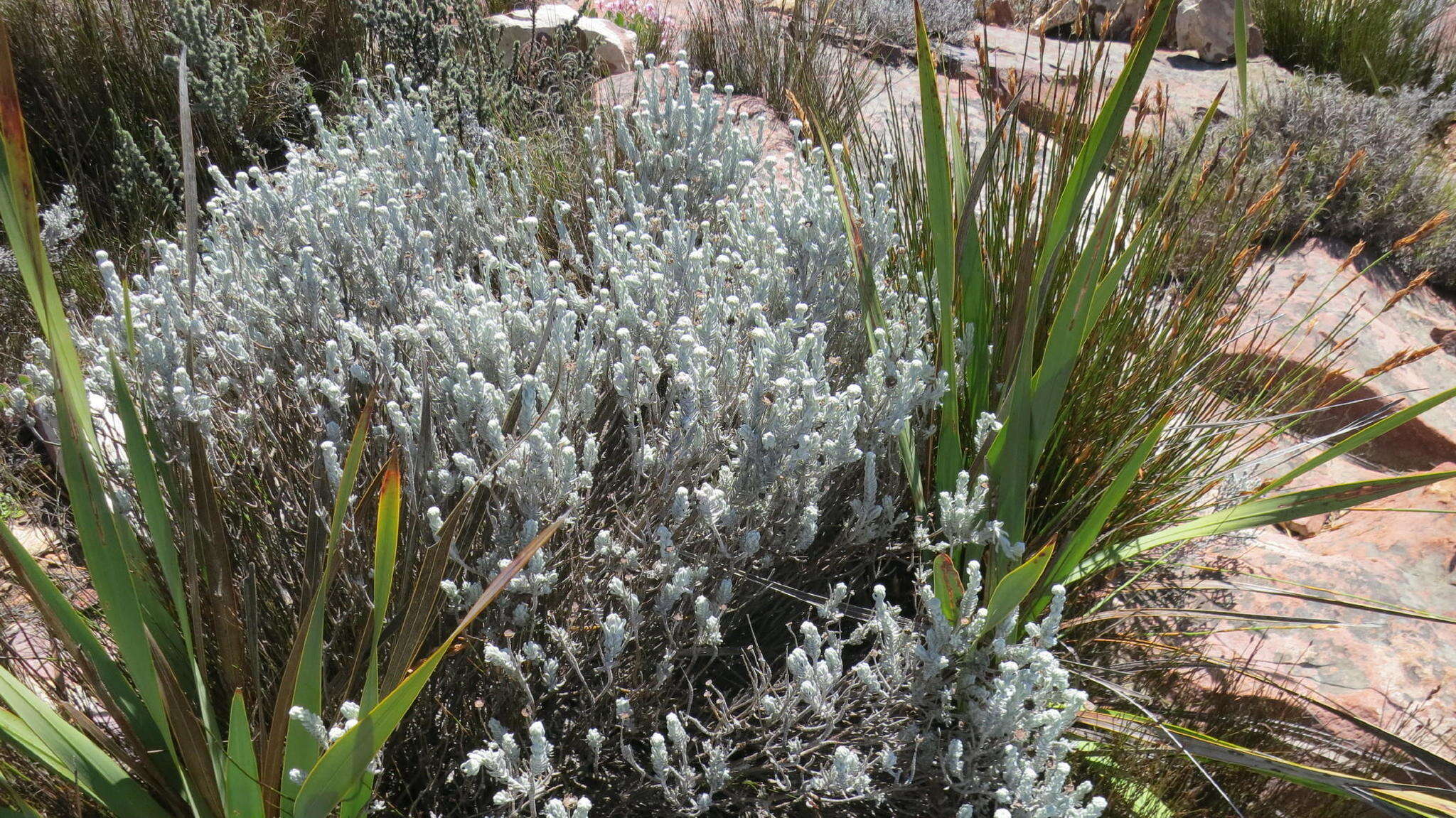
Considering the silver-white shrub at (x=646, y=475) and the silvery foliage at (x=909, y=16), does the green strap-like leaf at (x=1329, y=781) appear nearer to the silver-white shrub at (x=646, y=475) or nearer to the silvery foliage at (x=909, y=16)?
the silver-white shrub at (x=646, y=475)

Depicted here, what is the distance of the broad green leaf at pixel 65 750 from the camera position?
1.19 meters

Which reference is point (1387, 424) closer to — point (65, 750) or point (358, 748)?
point (358, 748)

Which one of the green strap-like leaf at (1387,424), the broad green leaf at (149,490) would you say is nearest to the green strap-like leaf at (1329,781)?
the green strap-like leaf at (1387,424)

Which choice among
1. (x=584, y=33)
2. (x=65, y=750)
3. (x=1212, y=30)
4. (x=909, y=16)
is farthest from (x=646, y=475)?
(x=1212, y=30)

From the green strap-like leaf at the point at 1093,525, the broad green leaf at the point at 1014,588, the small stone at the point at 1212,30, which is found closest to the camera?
the broad green leaf at the point at 1014,588

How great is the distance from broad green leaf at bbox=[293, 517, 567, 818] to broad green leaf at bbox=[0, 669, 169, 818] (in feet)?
0.96

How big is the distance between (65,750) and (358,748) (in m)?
0.44

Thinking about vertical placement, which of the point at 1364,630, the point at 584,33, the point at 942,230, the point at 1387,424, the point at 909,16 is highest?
the point at 909,16

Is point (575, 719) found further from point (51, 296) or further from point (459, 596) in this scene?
point (51, 296)

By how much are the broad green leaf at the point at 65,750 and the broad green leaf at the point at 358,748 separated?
29cm

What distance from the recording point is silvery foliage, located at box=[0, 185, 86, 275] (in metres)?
3.37

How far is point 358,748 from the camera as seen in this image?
1.13 meters

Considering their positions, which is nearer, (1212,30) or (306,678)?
(306,678)

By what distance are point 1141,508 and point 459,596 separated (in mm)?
1639
